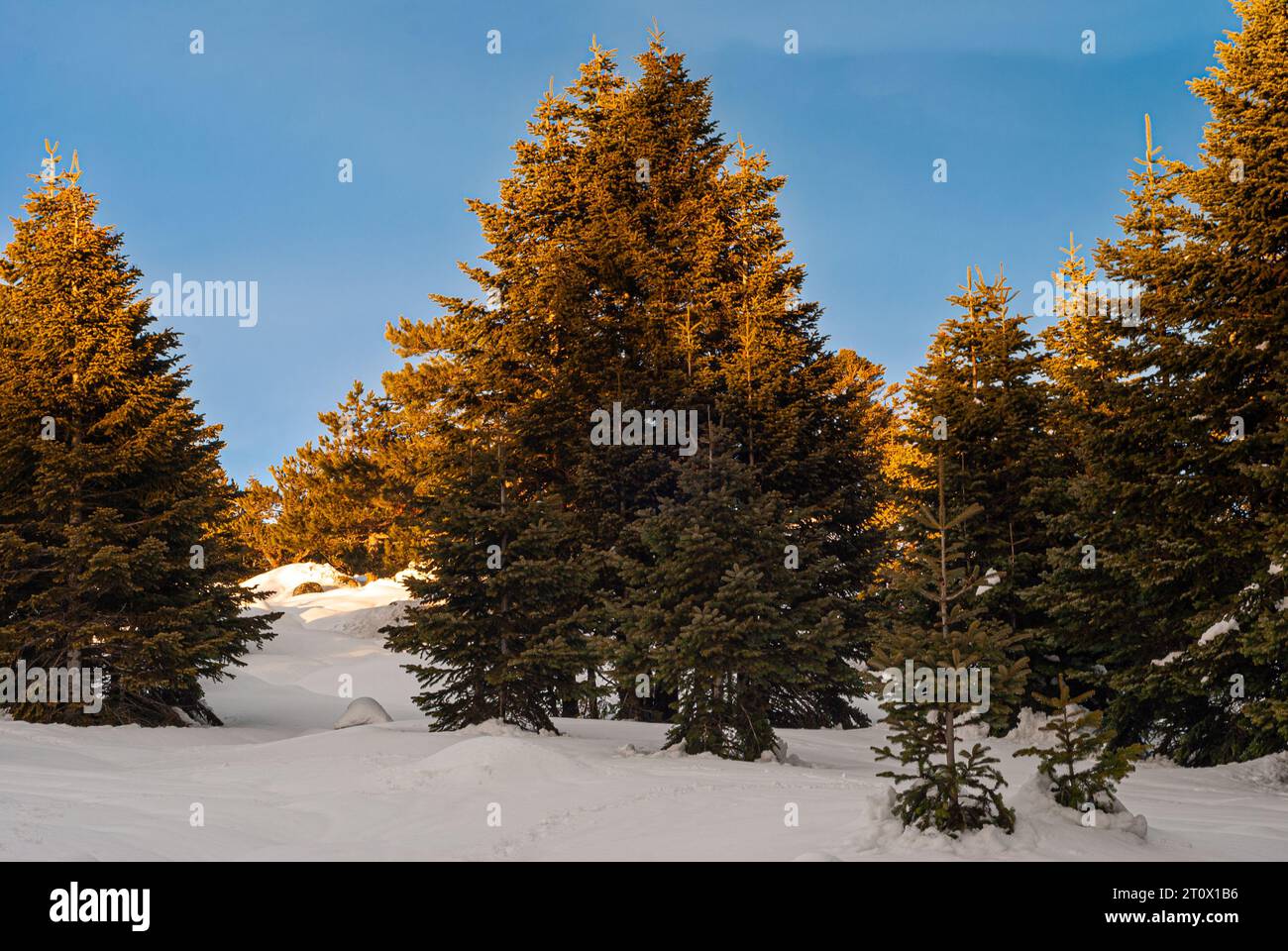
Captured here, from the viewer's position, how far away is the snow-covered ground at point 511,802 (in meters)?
9.23

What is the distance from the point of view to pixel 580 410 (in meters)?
23.9

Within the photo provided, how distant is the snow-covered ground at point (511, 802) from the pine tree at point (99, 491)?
1730 mm

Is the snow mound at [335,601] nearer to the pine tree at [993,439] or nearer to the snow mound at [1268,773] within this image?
the pine tree at [993,439]

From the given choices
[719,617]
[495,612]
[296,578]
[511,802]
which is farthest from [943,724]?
[296,578]

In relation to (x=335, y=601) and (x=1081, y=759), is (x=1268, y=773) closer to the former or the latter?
(x=1081, y=759)

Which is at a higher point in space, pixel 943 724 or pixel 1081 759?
pixel 943 724

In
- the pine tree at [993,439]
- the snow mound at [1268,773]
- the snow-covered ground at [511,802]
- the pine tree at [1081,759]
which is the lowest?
the snow mound at [1268,773]

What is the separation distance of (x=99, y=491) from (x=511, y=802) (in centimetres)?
1294

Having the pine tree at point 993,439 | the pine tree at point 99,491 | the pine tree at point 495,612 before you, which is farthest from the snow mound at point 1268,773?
the pine tree at point 99,491

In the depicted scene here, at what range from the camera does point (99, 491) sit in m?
Answer: 20.7

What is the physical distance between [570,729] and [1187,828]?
38.5 ft
